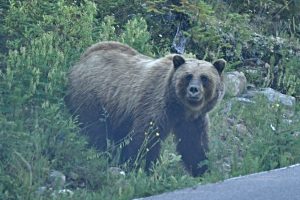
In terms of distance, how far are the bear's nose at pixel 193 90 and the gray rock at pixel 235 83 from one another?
2.30 m

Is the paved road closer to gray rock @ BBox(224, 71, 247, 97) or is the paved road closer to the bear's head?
the bear's head

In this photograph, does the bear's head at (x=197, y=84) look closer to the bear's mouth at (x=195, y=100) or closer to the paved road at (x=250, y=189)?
the bear's mouth at (x=195, y=100)

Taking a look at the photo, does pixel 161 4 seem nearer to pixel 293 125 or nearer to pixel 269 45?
pixel 269 45

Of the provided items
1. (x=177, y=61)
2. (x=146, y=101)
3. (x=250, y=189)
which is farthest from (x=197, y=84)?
(x=250, y=189)

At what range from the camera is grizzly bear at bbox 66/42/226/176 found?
9930 millimetres

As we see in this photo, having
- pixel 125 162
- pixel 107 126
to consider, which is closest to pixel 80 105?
pixel 107 126

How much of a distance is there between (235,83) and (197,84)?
2718mm

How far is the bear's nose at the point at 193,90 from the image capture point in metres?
9.95

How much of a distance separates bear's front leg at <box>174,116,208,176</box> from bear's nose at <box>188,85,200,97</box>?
14.4 inches

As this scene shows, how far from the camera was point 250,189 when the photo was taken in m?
7.56

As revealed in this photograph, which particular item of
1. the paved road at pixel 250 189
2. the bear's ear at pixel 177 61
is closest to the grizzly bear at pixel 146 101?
the bear's ear at pixel 177 61

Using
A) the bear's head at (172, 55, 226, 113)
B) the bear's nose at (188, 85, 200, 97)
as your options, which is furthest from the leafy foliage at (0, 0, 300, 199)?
the bear's nose at (188, 85, 200, 97)

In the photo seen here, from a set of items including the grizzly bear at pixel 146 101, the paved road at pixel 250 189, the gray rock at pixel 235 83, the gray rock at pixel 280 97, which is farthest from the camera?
the gray rock at pixel 235 83

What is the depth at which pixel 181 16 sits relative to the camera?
531 inches
